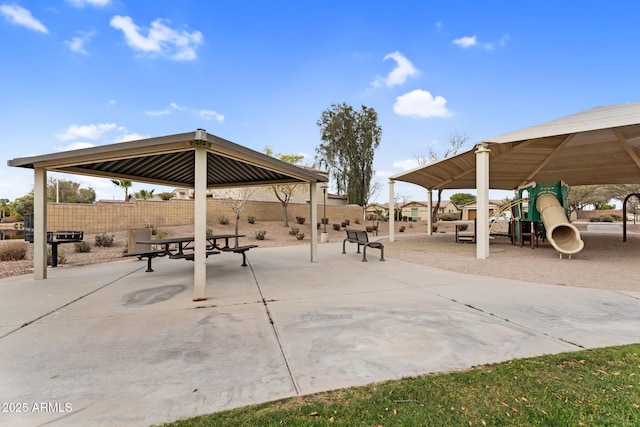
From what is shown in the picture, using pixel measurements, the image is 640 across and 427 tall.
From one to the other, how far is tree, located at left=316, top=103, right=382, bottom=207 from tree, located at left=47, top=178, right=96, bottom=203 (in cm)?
3560

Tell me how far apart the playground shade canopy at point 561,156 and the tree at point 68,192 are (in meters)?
43.5

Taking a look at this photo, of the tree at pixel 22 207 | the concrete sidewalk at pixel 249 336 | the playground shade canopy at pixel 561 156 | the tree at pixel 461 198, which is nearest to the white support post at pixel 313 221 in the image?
the concrete sidewalk at pixel 249 336

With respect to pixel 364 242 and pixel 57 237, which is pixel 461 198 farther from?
pixel 57 237

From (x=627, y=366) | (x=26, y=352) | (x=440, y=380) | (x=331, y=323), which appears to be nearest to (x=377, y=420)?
(x=440, y=380)

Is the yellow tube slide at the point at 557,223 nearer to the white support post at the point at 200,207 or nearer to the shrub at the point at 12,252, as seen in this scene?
the white support post at the point at 200,207

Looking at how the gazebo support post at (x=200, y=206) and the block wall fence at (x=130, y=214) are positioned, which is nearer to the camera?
the gazebo support post at (x=200, y=206)

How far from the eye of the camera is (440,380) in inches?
92.1

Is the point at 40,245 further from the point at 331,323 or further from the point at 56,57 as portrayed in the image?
the point at 56,57

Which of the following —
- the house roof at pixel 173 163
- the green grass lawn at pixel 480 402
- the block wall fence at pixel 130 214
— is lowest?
the green grass lawn at pixel 480 402

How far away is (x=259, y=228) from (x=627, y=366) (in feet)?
66.5


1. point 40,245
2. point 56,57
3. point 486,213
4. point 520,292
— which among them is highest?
point 56,57

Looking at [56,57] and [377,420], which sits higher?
[56,57]

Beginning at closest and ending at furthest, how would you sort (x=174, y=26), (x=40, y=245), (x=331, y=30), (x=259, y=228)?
1. (x=40, y=245)
2. (x=174, y=26)
3. (x=331, y=30)
4. (x=259, y=228)

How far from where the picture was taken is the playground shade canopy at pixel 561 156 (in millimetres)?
8430
